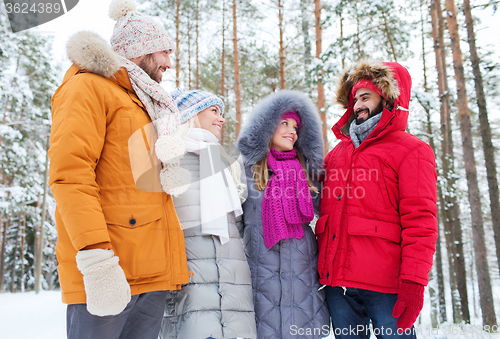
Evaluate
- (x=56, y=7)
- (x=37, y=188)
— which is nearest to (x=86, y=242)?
(x=56, y=7)

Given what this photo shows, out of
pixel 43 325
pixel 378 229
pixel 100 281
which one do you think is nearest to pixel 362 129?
pixel 378 229

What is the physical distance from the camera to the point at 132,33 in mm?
1815

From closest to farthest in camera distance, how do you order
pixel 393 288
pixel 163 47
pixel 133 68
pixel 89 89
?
pixel 89 89, pixel 133 68, pixel 163 47, pixel 393 288

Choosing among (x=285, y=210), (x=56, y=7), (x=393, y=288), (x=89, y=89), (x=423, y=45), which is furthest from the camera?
(x=423, y=45)

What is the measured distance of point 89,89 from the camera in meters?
1.46

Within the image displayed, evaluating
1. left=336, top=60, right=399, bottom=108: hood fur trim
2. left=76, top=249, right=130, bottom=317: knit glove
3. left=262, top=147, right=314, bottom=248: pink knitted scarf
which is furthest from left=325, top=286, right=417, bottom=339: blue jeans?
left=76, top=249, right=130, bottom=317: knit glove

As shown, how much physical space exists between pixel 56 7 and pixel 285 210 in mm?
3522

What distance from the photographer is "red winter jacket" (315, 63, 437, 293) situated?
1974mm

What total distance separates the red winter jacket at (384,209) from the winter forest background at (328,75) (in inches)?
165

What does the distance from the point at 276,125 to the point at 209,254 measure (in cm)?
129

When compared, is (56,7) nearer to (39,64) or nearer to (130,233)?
(130,233)

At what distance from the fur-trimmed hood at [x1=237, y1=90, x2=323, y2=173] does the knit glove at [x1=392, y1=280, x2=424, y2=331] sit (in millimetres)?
1153

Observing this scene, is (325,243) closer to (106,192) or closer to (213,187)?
(213,187)

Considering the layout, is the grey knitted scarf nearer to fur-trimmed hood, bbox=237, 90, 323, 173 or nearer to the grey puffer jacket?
fur-trimmed hood, bbox=237, 90, 323, 173
